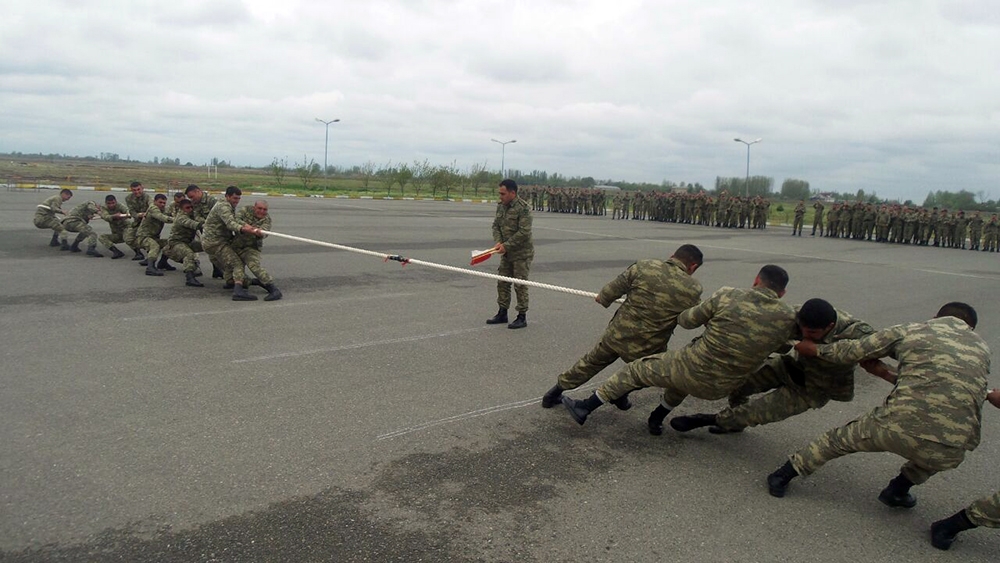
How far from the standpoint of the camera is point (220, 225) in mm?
10562

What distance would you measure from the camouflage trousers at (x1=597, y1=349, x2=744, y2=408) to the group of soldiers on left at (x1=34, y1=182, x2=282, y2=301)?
662cm

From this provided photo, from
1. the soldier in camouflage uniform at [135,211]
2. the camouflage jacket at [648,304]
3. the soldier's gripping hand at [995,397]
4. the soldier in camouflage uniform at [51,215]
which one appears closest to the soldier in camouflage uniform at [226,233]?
the soldier in camouflage uniform at [135,211]

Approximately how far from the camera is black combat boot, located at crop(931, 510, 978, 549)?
387cm

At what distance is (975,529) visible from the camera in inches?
165

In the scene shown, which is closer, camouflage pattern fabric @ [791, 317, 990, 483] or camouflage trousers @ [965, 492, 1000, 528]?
camouflage trousers @ [965, 492, 1000, 528]

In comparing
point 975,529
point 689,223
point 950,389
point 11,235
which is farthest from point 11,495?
point 689,223

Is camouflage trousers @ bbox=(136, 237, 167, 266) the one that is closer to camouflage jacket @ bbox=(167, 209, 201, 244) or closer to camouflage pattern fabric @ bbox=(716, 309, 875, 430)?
camouflage jacket @ bbox=(167, 209, 201, 244)

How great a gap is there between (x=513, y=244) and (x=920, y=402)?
568 centimetres

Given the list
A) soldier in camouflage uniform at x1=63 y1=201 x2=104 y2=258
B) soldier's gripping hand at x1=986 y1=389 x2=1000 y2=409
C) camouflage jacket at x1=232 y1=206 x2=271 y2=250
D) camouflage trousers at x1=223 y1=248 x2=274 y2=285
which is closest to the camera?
soldier's gripping hand at x1=986 y1=389 x2=1000 y2=409

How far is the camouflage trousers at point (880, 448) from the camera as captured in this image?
391 centimetres

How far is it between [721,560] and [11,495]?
408 centimetres

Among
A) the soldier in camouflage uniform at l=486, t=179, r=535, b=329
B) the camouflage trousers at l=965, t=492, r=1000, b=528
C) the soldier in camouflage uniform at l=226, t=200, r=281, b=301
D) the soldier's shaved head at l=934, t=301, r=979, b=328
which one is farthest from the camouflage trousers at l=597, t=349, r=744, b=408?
the soldier in camouflage uniform at l=226, t=200, r=281, b=301

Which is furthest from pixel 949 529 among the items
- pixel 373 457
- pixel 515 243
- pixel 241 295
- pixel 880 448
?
pixel 241 295

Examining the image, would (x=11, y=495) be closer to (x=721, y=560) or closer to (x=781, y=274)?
(x=721, y=560)
